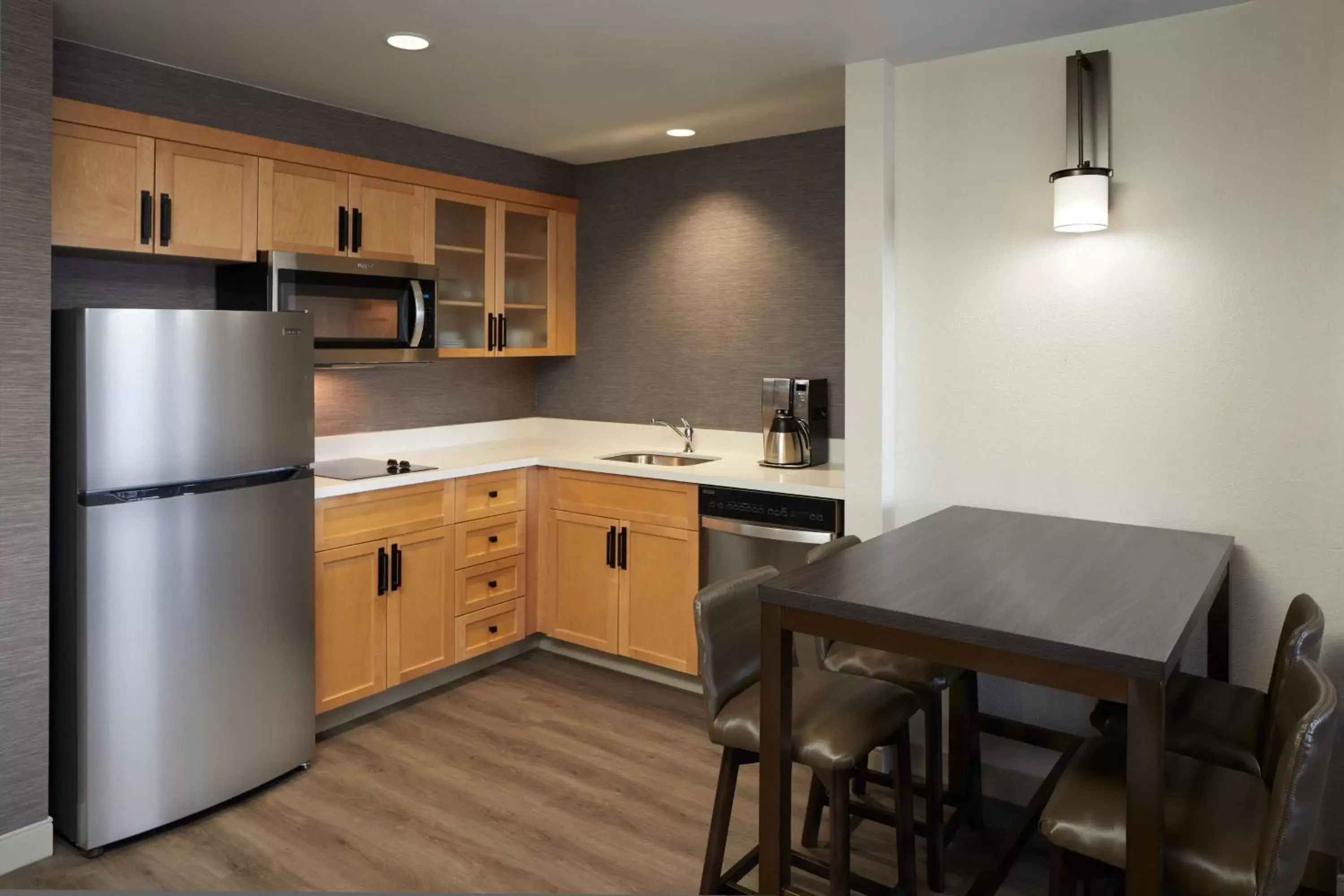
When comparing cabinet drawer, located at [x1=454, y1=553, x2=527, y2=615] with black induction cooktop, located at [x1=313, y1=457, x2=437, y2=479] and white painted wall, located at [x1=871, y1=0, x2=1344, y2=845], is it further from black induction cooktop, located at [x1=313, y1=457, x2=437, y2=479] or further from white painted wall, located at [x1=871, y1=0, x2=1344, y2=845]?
white painted wall, located at [x1=871, y1=0, x2=1344, y2=845]

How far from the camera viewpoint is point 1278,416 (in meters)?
2.62

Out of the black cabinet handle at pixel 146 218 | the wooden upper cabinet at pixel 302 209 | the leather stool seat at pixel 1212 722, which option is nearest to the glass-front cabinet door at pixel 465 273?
the wooden upper cabinet at pixel 302 209

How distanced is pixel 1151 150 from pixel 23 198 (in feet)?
10.4

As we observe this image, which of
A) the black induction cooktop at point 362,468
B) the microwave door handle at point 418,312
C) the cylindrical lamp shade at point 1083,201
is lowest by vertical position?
the black induction cooktop at point 362,468

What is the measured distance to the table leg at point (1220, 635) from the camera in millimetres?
2627

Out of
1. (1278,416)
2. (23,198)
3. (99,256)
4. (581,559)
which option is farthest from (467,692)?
(1278,416)

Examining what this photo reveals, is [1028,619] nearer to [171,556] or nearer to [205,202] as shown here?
[171,556]

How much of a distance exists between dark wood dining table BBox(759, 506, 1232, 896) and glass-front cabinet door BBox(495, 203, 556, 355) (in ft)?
8.10

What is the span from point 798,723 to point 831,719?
8cm

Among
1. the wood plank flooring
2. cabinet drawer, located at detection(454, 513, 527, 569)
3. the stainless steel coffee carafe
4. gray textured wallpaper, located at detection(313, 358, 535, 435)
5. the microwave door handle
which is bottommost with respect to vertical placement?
the wood plank flooring

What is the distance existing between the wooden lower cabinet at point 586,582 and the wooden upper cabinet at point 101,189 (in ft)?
6.54

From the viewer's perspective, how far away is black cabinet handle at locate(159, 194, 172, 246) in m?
3.14

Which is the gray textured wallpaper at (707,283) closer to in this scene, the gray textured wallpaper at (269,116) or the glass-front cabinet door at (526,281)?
the glass-front cabinet door at (526,281)

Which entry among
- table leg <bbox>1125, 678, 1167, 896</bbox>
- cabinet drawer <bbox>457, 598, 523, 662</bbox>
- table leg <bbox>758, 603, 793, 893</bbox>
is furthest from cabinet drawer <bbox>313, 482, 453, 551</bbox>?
table leg <bbox>1125, 678, 1167, 896</bbox>
